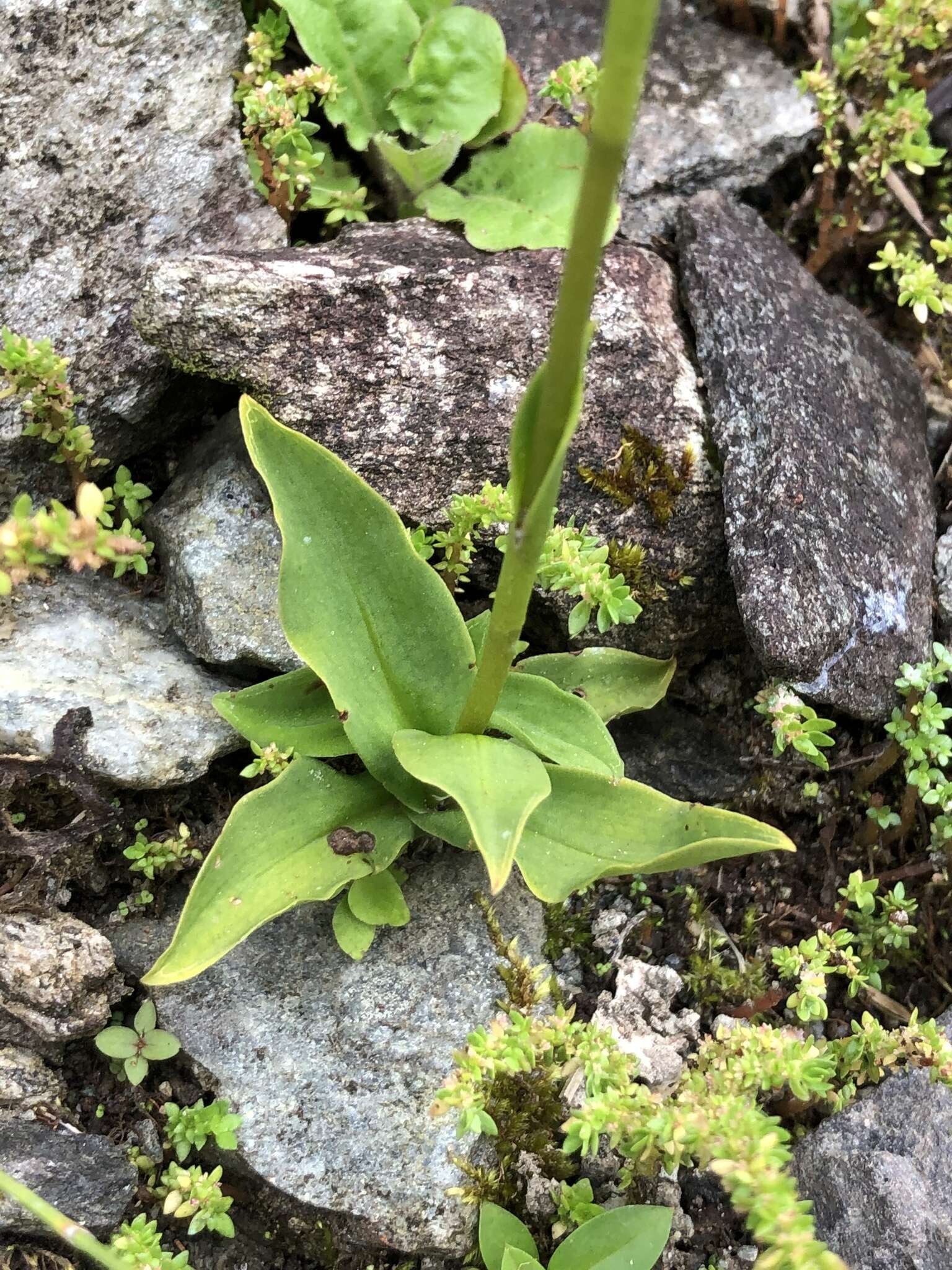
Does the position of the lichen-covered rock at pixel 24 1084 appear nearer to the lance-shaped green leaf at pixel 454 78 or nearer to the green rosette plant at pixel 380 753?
the green rosette plant at pixel 380 753

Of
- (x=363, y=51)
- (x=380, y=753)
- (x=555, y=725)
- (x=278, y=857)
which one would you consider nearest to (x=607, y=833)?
(x=555, y=725)


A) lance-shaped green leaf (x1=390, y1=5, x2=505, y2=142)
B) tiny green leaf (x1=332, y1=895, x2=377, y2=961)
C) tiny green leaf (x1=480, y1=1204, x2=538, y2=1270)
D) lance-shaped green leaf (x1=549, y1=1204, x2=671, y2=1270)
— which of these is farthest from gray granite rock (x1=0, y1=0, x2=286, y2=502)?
lance-shaped green leaf (x1=549, y1=1204, x2=671, y2=1270)

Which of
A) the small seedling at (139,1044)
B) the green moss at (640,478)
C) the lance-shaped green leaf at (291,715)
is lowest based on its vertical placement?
the small seedling at (139,1044)

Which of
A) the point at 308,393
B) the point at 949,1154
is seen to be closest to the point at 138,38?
the point at 308,393

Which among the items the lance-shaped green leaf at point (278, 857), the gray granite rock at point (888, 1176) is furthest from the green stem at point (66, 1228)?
the gray granite rock at point (888, 1176)

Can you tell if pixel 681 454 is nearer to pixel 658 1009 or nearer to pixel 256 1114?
pixel 658 1009

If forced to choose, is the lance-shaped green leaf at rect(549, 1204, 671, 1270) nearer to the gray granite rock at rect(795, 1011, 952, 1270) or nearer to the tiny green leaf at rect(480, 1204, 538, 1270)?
the tiny green leaf at rect(480, 1204, 538, 1270)
